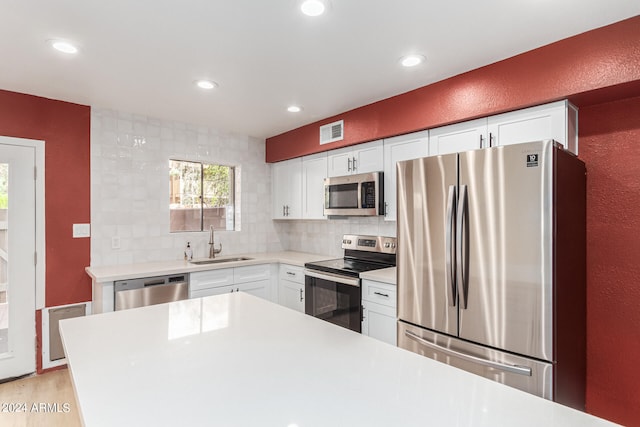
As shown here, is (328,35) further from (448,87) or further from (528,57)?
(528,57)

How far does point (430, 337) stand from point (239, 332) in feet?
4.12

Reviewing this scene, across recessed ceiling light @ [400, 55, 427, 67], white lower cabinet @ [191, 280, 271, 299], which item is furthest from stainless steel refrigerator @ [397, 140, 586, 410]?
white lower cabinet @ [191, 280, 271, 299]

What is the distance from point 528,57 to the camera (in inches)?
81.2

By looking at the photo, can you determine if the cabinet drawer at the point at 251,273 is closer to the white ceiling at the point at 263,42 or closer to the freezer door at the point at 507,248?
the white ceiling at the point at 263,42

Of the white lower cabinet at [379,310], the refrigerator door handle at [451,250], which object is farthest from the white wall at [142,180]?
the refrigerator door handle at [451,250]

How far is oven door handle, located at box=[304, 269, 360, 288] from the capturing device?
9.09ft

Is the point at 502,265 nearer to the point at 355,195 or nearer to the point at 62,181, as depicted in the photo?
the point at 355,195

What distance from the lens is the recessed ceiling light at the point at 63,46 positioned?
6.43 ft

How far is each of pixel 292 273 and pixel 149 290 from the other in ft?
4.35

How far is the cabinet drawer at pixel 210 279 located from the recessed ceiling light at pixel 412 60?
93.4 inches

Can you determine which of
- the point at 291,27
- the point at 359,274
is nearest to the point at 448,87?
the point at 291,27

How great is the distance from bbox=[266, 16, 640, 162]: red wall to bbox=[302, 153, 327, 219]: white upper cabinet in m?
0.78

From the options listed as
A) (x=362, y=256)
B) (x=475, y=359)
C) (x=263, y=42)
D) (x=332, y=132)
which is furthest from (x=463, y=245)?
(x=332, y=132)

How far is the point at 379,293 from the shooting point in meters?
2.60
